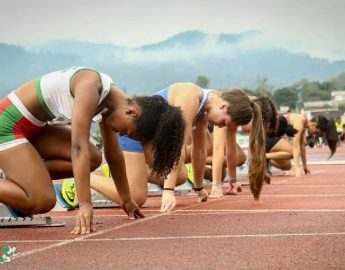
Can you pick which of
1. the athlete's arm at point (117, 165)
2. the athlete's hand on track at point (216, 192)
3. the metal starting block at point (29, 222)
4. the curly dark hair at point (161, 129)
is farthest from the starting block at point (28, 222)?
the athlete's hand on track at point (216, 192)

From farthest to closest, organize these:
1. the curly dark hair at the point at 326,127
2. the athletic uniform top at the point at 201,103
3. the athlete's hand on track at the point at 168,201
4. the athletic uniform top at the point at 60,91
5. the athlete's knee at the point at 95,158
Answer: the curly dark hair at the point at 326,127, the athletic uniform top at the point at 201,103, the athlete's hand on track at the point at 168,201, the athlete's knee at the point at 95,158, the athletic uniform top at the point at 60,91

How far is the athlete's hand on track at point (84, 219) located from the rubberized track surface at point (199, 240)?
6 centimetres

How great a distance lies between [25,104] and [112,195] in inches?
61.6

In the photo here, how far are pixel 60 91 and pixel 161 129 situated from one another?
630 millimetres

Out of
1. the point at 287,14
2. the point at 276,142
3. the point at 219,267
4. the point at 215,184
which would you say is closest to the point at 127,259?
the point at 219,267

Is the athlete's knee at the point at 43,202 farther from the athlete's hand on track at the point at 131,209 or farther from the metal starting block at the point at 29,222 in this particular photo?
Result: the athlete's hand on track at the point at 131,209

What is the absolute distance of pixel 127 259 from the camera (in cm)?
326

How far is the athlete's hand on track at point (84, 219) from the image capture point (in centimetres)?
410

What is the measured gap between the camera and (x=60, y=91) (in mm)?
4527

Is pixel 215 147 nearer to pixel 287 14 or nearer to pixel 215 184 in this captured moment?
pixel 215 184

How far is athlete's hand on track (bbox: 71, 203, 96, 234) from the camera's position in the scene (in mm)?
4098

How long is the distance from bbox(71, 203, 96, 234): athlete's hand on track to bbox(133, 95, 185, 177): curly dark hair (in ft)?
1.69

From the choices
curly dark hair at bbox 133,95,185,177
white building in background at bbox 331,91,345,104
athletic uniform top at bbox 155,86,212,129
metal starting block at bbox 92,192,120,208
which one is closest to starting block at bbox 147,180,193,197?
metal starting block at bbox 92,192,120,208

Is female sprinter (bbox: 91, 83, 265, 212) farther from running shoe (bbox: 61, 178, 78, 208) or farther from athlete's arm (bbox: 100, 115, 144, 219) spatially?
athlete's arm (bbox: 100, 115, 144, 219)
